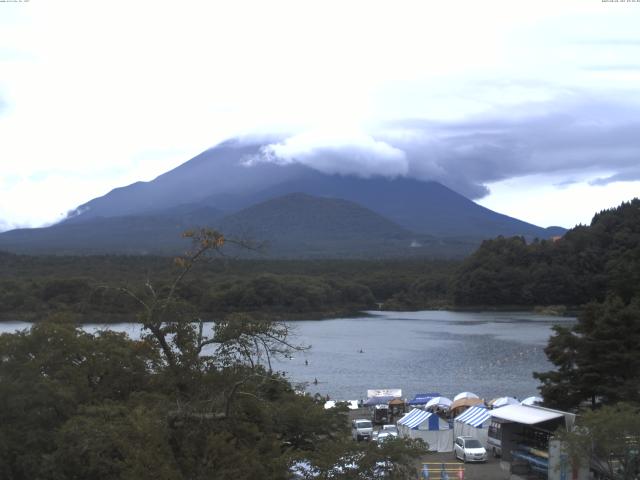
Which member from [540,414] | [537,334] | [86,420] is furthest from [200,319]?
[537,334]

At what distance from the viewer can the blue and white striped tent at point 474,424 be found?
648 inches

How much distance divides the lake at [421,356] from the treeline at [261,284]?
3.14 metres

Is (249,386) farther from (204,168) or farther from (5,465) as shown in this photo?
(204,168)

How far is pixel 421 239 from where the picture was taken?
133500mm

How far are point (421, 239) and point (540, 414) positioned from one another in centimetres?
12047

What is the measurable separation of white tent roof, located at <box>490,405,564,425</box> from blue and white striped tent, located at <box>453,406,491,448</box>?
1.57 m

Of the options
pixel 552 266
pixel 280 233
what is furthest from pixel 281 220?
pixel 552 266

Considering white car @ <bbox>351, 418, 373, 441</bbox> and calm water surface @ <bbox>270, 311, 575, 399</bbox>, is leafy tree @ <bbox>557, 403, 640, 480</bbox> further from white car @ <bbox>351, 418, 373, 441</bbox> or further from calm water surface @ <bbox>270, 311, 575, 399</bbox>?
calm water surface @ <bbox>270, 311, 575, 399</bbox>

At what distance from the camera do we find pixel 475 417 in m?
17.0

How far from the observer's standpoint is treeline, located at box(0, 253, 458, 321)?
4912cm

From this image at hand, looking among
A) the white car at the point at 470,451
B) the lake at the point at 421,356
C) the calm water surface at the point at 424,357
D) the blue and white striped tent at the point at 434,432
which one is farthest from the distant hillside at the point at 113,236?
the white car at the point at 470,451

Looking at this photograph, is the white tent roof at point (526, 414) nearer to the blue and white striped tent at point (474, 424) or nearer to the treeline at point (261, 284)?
the blue and white striped tent at point (474, 424)

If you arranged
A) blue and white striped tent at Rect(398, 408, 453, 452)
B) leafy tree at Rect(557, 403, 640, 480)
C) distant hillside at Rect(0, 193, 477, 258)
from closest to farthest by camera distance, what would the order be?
1. leafy tree at Rect(557, 403, 640, 480)
2. blue and white striped tent at Rect(398, 408, 453, 452)
3. distant hillside at Rect(0, 193, 477, 258)

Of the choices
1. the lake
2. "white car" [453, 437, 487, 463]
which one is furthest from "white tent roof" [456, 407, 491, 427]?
the lake
